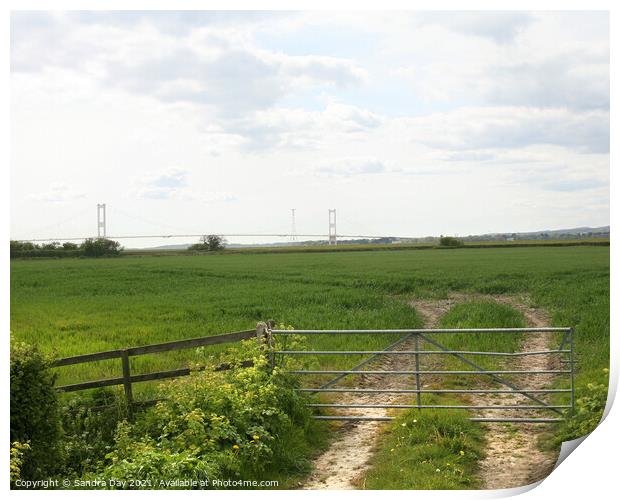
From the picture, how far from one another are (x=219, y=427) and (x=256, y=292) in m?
2.16

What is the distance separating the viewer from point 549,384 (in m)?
6.44

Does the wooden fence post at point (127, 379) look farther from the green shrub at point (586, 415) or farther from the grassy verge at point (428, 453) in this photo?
the green shrub at point (586, 415)

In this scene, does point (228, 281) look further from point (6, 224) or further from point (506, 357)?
point (506, 357)

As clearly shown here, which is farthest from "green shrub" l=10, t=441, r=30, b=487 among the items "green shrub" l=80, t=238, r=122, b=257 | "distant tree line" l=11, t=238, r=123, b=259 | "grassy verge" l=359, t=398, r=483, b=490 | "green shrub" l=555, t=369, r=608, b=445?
"green shrub" l=555, t=369, r=608, b=445

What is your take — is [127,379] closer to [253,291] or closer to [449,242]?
[253,291]

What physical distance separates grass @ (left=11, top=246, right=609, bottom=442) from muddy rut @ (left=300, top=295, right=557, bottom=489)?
23 cm

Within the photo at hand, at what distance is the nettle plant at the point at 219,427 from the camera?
5043 mm

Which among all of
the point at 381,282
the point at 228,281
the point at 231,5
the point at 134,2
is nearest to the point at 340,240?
the point at 381,282

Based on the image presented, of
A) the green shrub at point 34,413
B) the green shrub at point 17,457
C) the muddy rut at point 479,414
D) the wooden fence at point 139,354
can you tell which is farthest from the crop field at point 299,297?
the green shrub at point 17,457

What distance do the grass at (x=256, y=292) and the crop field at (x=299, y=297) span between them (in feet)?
0.04

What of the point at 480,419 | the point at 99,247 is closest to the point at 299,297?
the point at 99,247

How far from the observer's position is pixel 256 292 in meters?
Answer: 7.09

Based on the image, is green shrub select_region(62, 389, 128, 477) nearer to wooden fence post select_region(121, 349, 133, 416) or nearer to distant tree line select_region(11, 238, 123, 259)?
wooden fence post select_region(121, 349, 133, 416)

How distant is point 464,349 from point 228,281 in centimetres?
262
